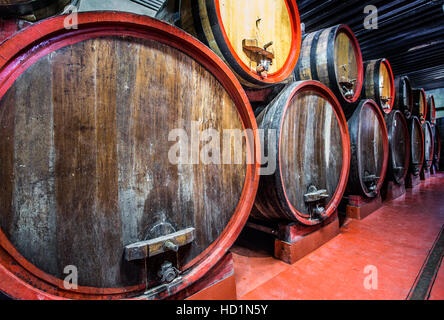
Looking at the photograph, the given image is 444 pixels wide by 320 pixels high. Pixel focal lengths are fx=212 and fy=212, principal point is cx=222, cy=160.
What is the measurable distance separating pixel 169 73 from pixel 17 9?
25.3 inches

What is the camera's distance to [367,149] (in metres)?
2.94

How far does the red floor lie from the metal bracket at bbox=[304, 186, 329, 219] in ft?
1.17

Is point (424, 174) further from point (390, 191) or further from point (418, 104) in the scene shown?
point (390, 191)

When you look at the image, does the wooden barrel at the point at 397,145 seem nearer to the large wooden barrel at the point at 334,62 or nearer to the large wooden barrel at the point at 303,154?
the large wooden barrel at the point at 334,62

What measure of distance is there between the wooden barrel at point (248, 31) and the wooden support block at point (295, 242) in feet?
4.08

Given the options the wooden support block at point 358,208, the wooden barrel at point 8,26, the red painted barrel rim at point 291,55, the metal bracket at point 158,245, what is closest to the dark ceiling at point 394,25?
the red painted barrel rim at point 291,55

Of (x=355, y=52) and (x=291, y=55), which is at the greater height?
(x=355, y=52)

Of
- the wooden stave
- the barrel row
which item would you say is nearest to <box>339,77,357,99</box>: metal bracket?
the barrel row

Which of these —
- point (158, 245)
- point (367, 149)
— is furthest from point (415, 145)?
point (158, 245)

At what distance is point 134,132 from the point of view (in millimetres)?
937

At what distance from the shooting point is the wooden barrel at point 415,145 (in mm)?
4770

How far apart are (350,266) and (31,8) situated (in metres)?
2.50

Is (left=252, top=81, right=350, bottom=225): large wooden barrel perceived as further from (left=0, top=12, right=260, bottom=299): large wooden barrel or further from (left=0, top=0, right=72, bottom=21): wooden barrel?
(left=0, top=0, right=72, bottom=21): wooden barrel
